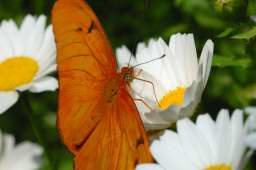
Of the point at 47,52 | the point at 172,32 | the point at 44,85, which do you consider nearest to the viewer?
the point at 44,85

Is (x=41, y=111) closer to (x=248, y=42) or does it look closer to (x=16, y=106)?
(x=16, y=106)

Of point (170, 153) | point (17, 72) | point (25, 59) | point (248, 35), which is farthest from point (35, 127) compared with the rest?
point (248, 35)

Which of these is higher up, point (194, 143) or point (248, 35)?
point (248, 35)

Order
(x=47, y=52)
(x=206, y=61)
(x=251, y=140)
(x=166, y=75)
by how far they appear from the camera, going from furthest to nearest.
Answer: (x=47, y=52)
(x=166, y=75)
(x=206, y=61)
(x=251, y=140)

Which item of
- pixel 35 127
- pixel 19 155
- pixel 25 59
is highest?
pixel 25 59

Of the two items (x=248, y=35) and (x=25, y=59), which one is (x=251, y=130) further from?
(x=25, y=59)

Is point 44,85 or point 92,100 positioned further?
point 44,85
